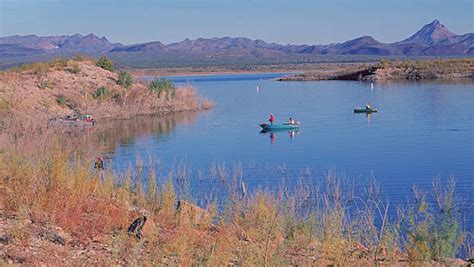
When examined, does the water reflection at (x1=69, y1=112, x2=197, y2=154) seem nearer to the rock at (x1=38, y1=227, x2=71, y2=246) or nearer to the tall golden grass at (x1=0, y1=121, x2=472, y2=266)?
the tall golden grass at (x1=0, y1=121, x2=472, y2=266)

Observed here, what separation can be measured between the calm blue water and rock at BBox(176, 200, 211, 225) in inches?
303

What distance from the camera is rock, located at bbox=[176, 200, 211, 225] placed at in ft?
38.3

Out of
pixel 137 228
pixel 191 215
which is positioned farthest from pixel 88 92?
pixel 137 228

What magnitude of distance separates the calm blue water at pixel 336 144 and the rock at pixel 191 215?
7687 mm

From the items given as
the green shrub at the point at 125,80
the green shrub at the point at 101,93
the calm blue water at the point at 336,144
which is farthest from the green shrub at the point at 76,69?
the calm blue water at the point at 336,144

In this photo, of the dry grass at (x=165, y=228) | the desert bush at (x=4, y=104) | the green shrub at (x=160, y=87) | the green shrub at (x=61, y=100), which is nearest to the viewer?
the dry grass at (x=165, y=228)

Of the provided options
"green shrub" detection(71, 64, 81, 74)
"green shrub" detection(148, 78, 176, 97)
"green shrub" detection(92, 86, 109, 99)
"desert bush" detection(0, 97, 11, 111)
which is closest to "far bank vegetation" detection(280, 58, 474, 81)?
"green shrub" detection(148, 78, 176, 97)

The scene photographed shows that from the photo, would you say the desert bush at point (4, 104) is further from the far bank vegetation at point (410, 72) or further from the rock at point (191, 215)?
the far bank vegetation at point (410, 72)

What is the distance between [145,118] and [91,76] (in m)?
7.36

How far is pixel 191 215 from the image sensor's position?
12.0 m

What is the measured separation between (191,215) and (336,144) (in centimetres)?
1895

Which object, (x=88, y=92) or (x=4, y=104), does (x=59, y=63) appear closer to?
(x=88, y=92)

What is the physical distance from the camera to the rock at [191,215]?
11.7 meters

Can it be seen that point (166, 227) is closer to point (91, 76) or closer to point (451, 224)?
point (451, 224)
